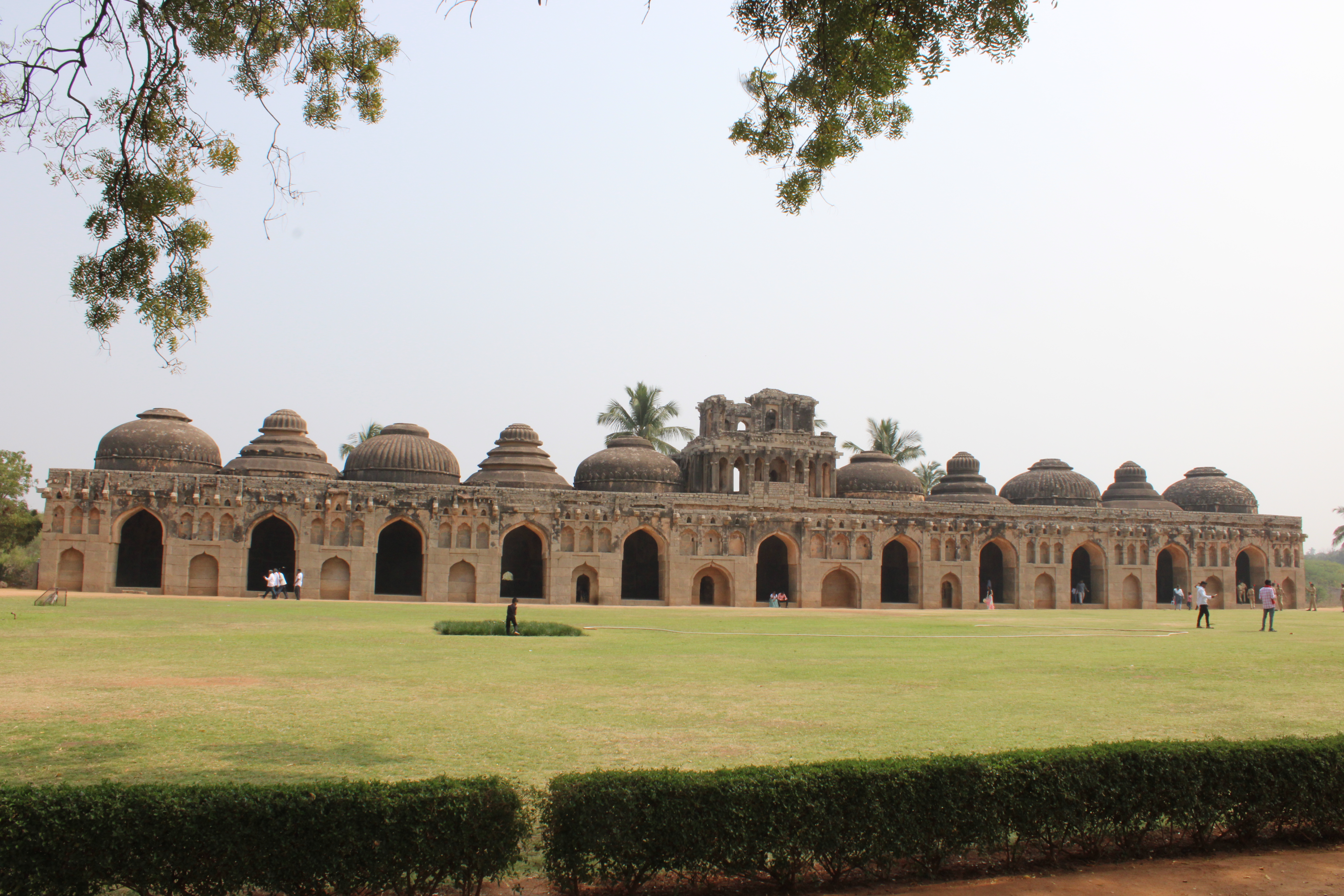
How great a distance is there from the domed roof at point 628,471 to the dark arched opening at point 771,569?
5639mm

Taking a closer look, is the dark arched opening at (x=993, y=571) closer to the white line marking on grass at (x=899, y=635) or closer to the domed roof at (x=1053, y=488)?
the domed roof at (x=1053, y=488)

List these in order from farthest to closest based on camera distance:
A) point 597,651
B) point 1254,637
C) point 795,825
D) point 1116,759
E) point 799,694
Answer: point 1254,637 → point 597,651 → point 799,694 → point 1116,759 → point 795,825

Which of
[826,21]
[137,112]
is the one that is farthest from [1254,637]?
[137,112]

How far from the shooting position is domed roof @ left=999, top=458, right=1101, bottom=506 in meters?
58.0

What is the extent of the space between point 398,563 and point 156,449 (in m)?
11.5

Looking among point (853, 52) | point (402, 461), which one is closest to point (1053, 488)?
point (402, 461)

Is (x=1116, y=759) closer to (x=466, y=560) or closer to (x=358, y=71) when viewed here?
(x=358, y=71)

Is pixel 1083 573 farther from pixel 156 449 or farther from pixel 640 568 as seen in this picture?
pixel 156 449

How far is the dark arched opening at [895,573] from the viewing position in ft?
177

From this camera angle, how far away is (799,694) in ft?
44.7

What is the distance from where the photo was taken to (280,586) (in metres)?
39.8

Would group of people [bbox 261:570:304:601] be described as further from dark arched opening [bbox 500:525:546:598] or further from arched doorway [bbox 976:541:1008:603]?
arched doorway [bbox 976:541:1008:603]

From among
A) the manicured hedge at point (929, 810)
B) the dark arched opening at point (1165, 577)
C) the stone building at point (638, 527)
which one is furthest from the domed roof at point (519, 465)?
the manicured hedge at point (929, 810)

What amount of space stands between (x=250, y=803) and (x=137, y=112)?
22.1 feet
